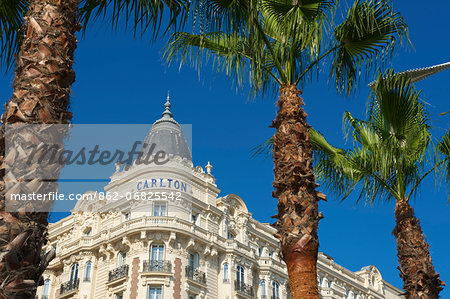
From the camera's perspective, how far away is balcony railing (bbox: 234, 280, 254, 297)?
119ft

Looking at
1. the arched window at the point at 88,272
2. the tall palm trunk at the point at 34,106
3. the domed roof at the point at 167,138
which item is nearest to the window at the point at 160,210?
the domed roof at the point at 167,138

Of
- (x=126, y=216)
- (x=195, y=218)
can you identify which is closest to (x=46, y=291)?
(x=126, y=216)

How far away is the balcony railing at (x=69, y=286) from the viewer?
3641cm

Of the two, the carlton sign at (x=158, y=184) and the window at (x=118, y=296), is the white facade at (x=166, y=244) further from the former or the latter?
the window at (x=118, y=296)

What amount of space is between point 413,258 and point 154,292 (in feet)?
75.4

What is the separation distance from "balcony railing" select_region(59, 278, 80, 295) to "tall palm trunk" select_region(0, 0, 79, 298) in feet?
107

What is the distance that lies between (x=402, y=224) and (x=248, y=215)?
27.8 m

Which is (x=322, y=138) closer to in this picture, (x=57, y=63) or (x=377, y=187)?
(x=377, y=187)

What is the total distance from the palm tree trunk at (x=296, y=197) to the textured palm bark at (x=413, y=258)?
4.56m

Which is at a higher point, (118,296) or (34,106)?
(118,296)

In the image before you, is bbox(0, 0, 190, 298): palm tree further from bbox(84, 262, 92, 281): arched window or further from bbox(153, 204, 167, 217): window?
bbox(84, 262, 92, 281): arched window

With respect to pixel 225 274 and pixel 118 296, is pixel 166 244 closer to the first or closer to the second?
pixel 118 296

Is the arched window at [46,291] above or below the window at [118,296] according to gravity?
above

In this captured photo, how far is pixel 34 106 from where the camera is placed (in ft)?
18.8
